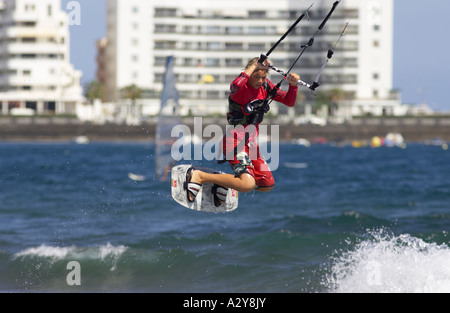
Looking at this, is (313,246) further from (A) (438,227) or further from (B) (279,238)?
(A) (438,227)

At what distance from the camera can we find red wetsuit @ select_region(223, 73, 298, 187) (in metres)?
8.30

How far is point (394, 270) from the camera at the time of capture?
1042cm

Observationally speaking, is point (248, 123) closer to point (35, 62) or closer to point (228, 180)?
point (228, 180)

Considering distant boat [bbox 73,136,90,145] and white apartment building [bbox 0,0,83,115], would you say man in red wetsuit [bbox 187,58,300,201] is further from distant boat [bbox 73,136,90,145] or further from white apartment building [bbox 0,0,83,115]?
white apartment building [bbox 0,0,83,115]

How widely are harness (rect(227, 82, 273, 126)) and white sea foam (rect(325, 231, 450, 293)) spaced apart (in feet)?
10.2

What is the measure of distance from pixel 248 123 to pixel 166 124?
53.2ft

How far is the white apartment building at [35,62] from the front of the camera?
8625 cm

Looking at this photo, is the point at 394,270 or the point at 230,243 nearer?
the point at 394,270

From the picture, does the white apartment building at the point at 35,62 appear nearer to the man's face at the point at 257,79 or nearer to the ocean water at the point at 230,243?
the ocean water at the point at 230,243

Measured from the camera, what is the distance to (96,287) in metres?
11.1

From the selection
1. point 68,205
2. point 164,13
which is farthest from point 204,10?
point 68,205

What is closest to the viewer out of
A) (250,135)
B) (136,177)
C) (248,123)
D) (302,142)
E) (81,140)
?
(248,123)

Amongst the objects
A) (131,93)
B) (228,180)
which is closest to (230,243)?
(228,180)

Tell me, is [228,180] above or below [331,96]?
below
